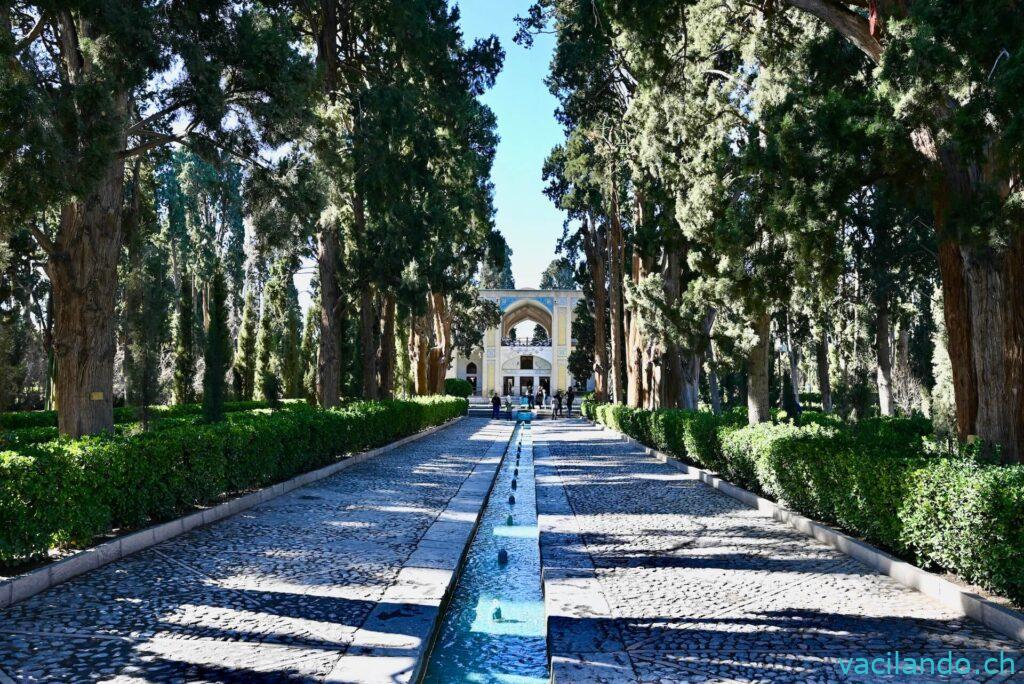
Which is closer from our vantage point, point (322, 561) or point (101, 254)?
point (322, 561)

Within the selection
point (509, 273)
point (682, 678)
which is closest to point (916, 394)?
point (682, 678)

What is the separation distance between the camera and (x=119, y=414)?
68.5 feet

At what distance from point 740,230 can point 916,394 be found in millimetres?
25537

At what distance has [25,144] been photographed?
7004mm

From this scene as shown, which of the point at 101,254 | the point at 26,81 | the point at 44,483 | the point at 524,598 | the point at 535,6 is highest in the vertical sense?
the point at 535,6

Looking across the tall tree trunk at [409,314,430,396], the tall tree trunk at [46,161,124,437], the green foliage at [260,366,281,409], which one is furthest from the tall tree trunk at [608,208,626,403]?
the tall tree trunk at [46,161,124,437]

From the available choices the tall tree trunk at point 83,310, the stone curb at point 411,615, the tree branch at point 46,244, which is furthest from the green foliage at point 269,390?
the stone curb at point 411,615

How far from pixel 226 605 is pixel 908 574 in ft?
14.8

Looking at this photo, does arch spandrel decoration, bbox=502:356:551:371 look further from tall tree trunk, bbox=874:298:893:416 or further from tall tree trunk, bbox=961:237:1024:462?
tall tree trunk, bbox=961:237:1024:462

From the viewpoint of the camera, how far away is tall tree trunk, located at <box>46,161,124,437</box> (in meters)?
9.51

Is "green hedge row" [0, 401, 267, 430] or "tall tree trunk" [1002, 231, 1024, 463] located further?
"green hedge row" [0, 401, 267, 430]

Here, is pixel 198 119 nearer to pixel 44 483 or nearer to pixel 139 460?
pixel 139 460

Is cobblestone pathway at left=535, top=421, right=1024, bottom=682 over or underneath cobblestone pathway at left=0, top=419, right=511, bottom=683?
underneath

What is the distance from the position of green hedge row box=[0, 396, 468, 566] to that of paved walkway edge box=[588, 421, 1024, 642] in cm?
586
